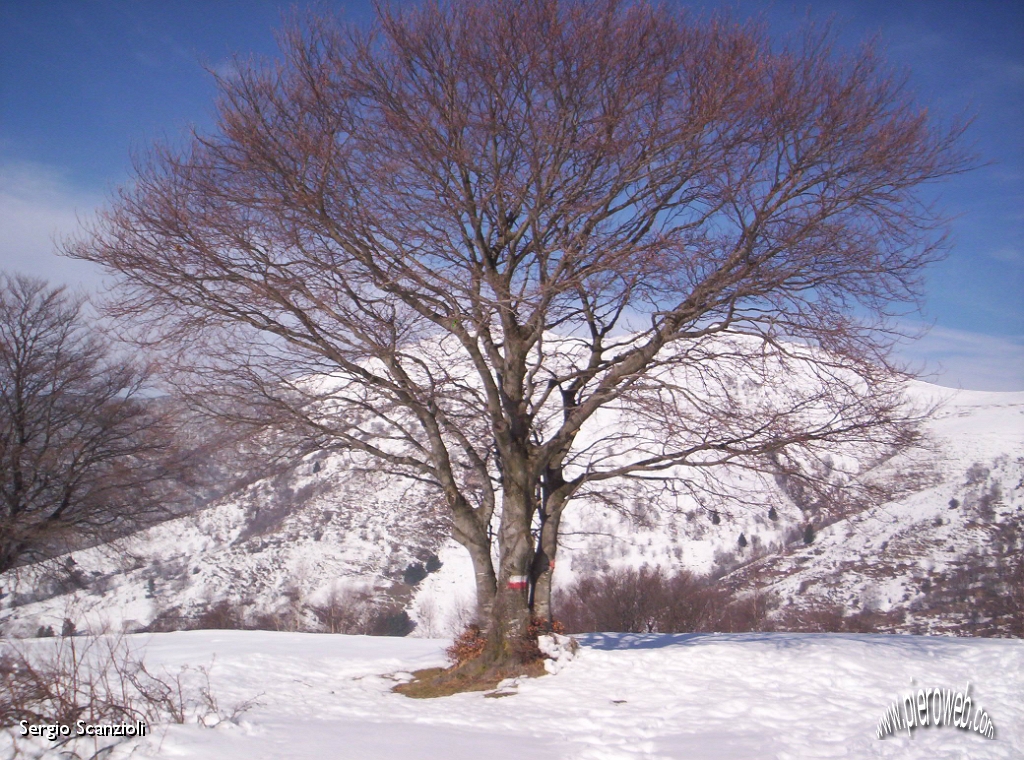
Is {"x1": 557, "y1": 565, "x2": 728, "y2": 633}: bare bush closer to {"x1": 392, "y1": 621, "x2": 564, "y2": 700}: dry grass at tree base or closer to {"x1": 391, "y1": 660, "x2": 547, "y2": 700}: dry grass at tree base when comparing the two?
{"x1": 392, "y1": 621, "x2": 564, "y2": 700}: dry grass at tree base

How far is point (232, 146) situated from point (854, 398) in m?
7.15

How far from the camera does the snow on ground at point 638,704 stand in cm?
498

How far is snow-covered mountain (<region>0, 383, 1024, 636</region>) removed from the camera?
765 inches

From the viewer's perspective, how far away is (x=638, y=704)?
6.81 m

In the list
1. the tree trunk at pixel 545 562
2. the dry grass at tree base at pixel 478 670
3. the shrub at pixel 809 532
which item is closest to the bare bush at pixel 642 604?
the shrub at pixel 809 532

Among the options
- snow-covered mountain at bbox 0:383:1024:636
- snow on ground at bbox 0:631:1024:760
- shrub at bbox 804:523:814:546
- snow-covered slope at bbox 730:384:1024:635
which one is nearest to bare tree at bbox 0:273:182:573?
snow-covered mountain at bbox 0:383:1024:636

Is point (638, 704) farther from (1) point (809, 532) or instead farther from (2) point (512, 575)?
(1) point (809, 532)

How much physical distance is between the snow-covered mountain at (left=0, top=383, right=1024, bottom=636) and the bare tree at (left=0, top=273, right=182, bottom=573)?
3.28ft

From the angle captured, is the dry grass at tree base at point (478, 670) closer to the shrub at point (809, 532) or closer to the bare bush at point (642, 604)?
the shrub at point (809, 532)

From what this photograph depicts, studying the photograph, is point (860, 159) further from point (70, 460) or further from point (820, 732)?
point (70, 460)

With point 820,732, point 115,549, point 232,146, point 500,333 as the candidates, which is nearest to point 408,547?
point 115,549

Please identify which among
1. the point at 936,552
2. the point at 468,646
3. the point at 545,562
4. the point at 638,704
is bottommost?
the point at 638,704

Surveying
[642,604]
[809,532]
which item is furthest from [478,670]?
[642,604]

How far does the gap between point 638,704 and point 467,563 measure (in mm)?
25136
